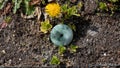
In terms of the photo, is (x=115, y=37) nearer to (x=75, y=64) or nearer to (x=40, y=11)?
(x=75, y=64)

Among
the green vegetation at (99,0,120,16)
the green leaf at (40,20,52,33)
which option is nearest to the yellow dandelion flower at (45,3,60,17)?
the green leaf at (40,20,52,33)

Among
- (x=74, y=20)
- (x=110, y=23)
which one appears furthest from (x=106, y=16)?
(x=74, y=20)

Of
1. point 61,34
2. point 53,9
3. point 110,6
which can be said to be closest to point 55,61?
point 61,34

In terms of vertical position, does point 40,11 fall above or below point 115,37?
above

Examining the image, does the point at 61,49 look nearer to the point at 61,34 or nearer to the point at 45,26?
the point at 61,34

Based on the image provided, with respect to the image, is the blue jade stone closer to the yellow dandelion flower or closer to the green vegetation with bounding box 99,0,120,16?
the yellow dandelion flower

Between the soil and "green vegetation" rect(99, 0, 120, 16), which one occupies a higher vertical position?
"green vegetation" rect(99, 0, 120, 16)

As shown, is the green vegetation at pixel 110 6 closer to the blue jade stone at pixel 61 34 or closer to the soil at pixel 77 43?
the soil at pixel 77 43
